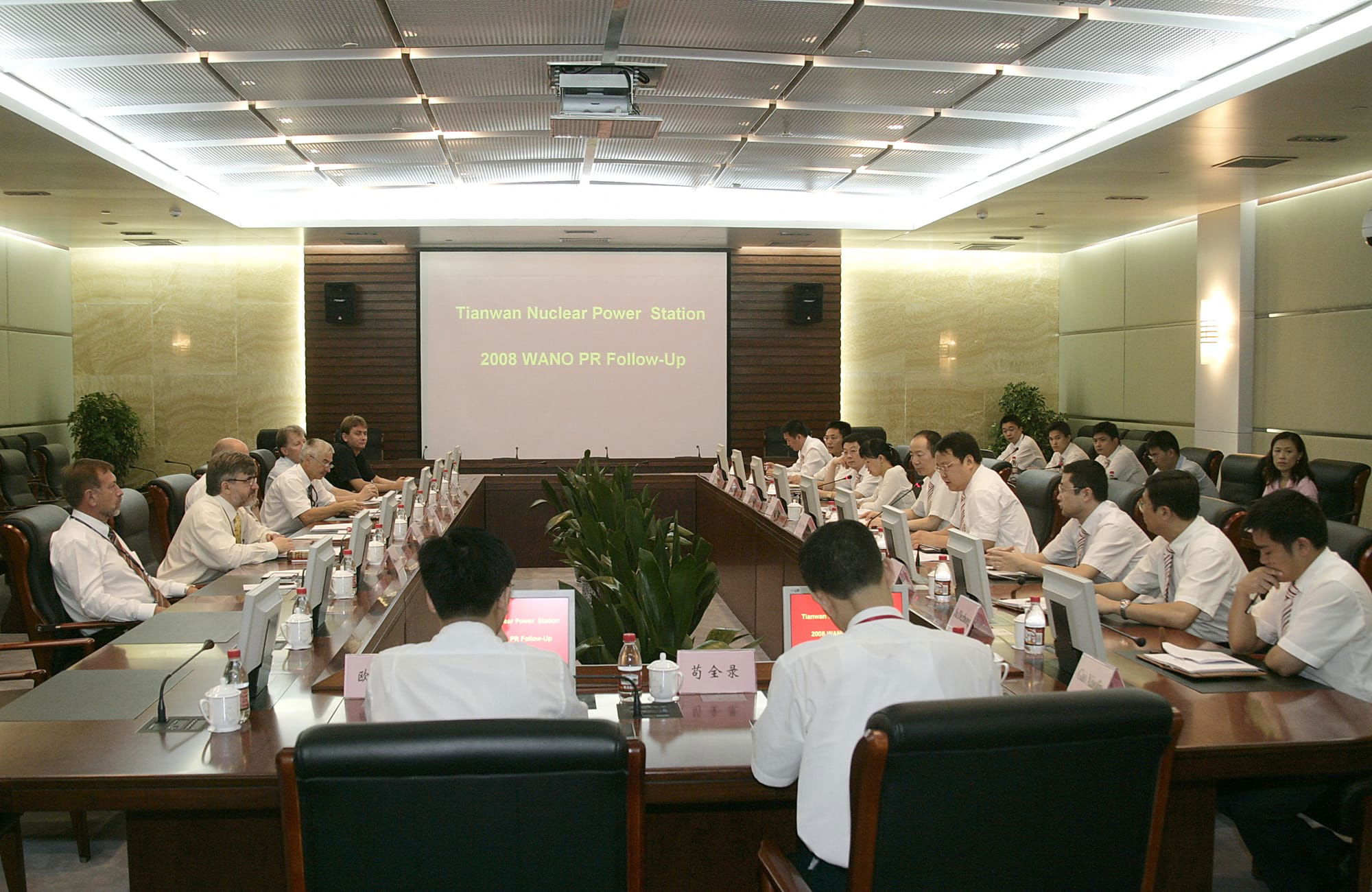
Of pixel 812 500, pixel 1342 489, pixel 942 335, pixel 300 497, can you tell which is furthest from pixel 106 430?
pixel 1342 489

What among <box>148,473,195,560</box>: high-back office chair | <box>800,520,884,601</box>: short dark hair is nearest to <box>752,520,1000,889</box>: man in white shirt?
<box>800,520,884,601</box>: short dark hair

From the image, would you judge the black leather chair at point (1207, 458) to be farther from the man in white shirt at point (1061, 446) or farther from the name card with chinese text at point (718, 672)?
the name card with chinese text at point (718, 672)

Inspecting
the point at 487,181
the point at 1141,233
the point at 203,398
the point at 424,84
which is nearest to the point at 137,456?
the point at 203,398

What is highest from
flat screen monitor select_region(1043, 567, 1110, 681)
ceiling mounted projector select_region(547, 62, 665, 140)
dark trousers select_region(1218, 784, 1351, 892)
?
ceiling mounted projector select_region(547, 62, 665, 140)

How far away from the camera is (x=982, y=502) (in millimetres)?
4785

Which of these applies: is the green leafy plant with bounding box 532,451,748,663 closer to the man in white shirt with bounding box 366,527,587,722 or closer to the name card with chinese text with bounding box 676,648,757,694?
the name card with chinese text with bounding box 676,648,757,694

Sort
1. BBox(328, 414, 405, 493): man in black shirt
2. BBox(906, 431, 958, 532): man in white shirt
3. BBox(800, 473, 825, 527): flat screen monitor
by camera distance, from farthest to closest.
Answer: BBox(328, 414, 405, 493): man in black shirt
BBox(906, 431, 958, 532): man in white shirt
BBox(800, 473, 825, 527): flat screen monitor

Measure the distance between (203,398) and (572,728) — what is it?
435 inches

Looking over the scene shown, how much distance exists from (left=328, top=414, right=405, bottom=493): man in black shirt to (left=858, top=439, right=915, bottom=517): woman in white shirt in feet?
11.0

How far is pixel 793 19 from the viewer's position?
16.1ft

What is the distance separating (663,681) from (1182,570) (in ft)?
6.14

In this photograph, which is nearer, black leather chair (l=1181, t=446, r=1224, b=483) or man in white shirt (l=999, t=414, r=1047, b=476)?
black leather chair (l=1181, t=446, r=1224, b=483)

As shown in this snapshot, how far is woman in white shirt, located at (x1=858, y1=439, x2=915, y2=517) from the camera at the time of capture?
21.9 ft

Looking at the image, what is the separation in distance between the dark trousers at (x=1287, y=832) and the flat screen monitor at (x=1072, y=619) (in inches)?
18.2
